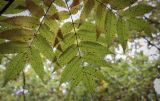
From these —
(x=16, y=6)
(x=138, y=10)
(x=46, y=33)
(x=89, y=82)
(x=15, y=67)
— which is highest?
(x=138, y=10)

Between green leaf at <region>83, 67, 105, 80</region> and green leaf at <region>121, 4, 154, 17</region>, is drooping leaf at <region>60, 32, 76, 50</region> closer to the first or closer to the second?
green leaf at <region>83, 67, 105, 80</region>

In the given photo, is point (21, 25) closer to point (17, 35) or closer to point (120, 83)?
point (17, 35)

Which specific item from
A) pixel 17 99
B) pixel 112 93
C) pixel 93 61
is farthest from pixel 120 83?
pixel 93 61

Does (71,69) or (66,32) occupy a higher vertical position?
(66,32)

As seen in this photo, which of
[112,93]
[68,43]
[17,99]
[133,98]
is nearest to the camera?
[68,43]

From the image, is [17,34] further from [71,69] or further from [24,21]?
[71,69]

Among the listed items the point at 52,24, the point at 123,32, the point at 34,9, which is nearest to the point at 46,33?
the point at 52,24

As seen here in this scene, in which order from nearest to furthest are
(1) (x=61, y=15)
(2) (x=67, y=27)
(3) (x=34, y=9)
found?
(3) (x=34, y=9), (1) (x=61, y=15), (2) (x=67, y=27)
